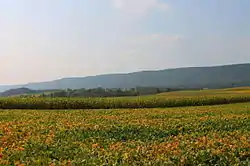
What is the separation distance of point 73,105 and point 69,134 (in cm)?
2276

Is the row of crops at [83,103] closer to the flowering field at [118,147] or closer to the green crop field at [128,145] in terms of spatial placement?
the green crop field at [128,145]

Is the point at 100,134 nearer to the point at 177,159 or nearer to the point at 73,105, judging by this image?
the point at 177,159

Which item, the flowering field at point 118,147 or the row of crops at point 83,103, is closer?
the flowering field at point 118,147

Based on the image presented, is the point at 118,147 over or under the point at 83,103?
under

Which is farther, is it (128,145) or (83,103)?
(83,103)

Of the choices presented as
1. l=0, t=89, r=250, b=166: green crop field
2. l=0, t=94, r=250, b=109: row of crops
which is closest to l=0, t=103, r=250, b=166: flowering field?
l=0, t=89, r=250, b=166: green crop field

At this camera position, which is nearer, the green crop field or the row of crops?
the green crop field

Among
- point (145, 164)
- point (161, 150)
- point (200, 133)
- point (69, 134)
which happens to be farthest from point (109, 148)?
point (200, 133)

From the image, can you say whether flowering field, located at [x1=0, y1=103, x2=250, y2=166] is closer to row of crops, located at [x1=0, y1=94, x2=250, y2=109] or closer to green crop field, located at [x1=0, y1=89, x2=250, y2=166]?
green crop field, located at [x1=0, y1=89, x2=250, y2=166]

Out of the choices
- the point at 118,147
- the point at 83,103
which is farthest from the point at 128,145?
the point at 83,103

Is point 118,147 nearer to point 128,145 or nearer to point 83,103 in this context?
point 128,145

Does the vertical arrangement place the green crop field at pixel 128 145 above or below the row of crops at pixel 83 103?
below

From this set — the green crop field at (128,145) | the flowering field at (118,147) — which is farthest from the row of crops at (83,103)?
the flowering field at (118,147)

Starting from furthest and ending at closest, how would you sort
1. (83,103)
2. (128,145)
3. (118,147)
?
(83,103)
(128,145)
(118,147)
